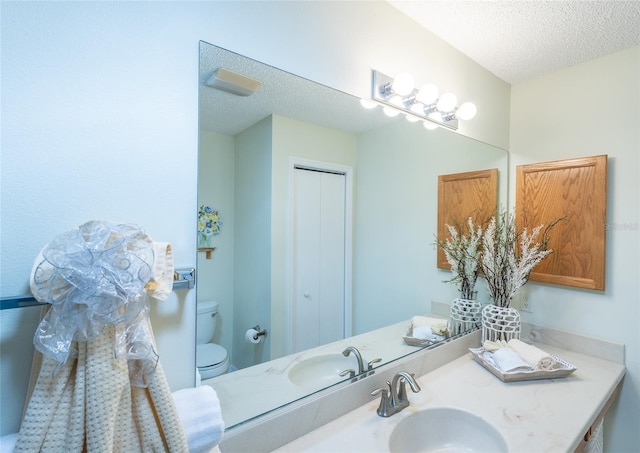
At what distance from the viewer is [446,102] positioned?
1.41 m

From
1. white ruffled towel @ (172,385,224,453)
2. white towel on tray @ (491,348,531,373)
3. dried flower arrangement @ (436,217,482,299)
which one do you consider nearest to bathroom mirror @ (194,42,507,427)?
dried flower arrangement @ (436,217,482,299)

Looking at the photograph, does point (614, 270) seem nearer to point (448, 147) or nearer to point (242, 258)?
point (448, 147)

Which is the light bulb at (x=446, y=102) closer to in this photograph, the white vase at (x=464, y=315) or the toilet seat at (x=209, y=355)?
the white vase at (x=464, y=315)

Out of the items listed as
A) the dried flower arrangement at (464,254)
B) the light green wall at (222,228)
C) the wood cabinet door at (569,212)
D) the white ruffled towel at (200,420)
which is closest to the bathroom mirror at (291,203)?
the light green wall at (222,228)

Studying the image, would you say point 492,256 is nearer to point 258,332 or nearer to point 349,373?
point 349,373

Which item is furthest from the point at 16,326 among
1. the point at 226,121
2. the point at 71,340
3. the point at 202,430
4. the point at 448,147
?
the point at 448,147

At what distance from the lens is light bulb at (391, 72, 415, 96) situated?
3.98 feet

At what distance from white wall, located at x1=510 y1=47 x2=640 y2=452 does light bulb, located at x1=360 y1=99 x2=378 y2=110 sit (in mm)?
1151

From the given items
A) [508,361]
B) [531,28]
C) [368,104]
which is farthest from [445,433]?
[531,28]

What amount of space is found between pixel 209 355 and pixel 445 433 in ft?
2.83

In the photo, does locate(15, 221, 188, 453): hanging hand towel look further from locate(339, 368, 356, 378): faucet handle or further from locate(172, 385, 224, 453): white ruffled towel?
locate(339, 368, 356, 378): faucet handle

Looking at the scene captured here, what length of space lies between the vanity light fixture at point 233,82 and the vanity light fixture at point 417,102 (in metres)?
0.46

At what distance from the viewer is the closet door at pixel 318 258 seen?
1.11 meters

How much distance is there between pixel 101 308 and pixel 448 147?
1618 mm
